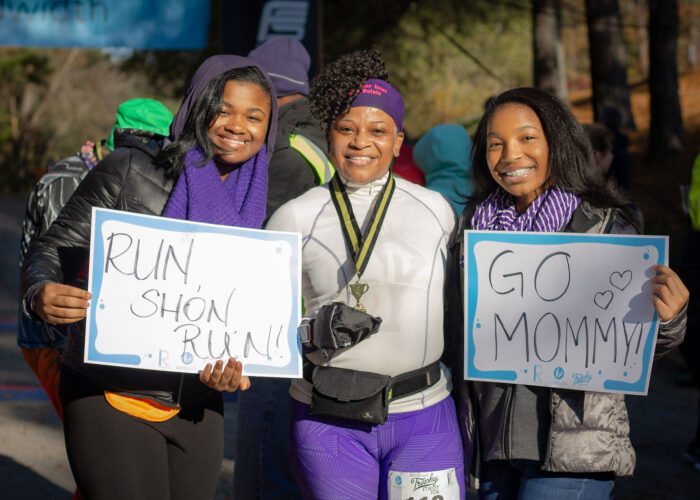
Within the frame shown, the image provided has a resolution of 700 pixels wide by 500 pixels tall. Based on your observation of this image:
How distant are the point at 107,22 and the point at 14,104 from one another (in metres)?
26.0

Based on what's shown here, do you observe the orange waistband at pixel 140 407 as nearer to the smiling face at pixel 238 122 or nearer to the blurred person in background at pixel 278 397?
the blurred person in background at pixel 278 397

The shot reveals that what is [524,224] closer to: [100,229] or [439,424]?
[439,424]

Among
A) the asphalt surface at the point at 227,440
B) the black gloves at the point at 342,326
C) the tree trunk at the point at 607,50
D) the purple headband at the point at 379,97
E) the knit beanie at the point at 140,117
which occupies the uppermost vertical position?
the tree trunk at the point at 607,50

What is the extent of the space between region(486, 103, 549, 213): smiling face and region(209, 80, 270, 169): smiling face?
0.83 metres

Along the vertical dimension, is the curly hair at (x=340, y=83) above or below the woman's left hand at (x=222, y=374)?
above

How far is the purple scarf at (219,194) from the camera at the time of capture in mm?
2641

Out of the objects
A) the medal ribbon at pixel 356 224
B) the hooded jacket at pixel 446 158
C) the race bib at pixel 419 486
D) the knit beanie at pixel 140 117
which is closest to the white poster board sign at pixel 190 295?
the medal ribbon at pixel 356 224

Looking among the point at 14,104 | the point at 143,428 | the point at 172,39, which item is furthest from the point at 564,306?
the point at 14,104

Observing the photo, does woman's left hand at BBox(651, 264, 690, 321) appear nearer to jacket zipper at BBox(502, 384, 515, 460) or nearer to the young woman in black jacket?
jacket zipper at BBox(502, 384, 515, 460)

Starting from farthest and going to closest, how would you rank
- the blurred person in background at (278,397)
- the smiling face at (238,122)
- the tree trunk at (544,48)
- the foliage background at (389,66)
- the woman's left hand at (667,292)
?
the foliage background at (389,66) < the tree trunk at (544,48) < the blurred person in background at (278,397) < the smiling face at (238,122) < the woman's left hand at (667,292)

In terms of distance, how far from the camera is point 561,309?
2498mm

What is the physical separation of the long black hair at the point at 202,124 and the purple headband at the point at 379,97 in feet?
1.44

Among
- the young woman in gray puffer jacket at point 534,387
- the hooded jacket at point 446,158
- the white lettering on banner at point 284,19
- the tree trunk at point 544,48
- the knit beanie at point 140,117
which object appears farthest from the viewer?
the tree trunk at point 544,48

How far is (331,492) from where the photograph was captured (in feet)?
8.23
